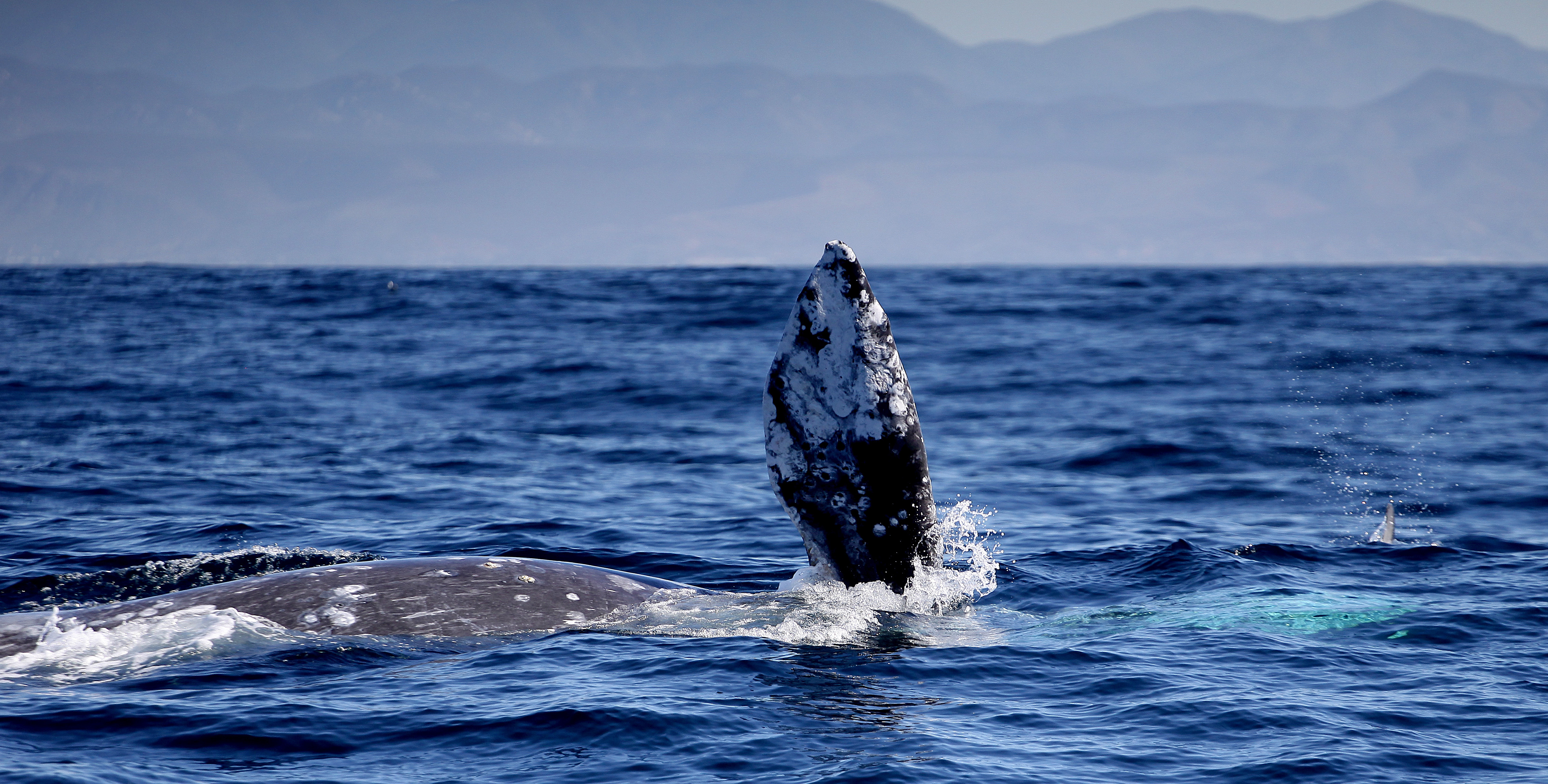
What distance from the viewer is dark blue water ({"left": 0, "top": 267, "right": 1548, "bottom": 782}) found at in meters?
6.63

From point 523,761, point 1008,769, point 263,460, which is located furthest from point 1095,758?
point 263,460

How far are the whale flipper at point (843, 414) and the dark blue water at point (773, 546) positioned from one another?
90 cm

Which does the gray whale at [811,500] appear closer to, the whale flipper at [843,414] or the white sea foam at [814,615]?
the whale flipper at [843,414]

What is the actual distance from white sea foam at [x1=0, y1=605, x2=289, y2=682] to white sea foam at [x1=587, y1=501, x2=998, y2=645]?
200 centimetres

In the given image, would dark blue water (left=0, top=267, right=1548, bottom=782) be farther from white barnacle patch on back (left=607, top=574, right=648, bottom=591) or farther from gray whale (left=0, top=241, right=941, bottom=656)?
white barnacle patch on back (left=607, top=574, right=648, bottom=591)

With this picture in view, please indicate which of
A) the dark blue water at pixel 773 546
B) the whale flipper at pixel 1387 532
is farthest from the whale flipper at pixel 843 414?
the whale flipper at pixel 1387 532

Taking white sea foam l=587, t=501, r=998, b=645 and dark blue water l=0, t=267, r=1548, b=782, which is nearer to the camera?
dark blue water l=0, t=267, r=1548, b=782

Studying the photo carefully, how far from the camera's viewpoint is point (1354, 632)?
9039mm

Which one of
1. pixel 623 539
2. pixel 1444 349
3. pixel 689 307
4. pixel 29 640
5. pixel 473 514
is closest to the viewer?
pixel 29 640

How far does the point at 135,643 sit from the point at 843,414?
13.6 ft

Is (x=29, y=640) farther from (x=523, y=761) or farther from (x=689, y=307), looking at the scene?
(x=689, y=307)

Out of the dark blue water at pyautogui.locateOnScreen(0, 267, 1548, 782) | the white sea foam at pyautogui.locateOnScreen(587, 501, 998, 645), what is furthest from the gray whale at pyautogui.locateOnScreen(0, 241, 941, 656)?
the white sea foam at pyautogui.locateOnScreen(587, 501, 998, 645)

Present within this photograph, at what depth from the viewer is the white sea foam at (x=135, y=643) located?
7.16 meters

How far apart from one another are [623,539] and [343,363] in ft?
51.5
